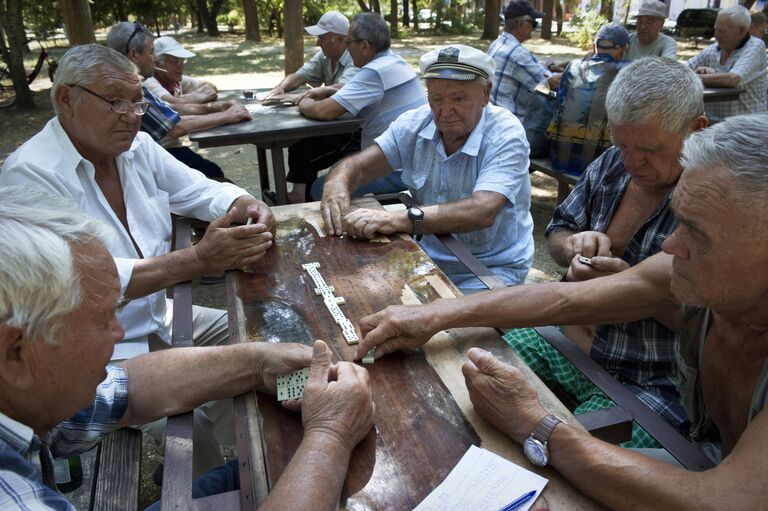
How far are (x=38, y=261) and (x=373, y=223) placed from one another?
163cm

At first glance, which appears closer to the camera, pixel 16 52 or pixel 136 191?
pixel 136 191

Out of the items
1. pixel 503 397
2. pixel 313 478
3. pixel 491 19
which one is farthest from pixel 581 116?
pixel 491 19

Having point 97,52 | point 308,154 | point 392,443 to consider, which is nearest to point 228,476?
point 392,443

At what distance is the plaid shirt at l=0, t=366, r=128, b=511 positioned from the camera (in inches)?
39.1

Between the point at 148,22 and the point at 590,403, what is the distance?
3449cm

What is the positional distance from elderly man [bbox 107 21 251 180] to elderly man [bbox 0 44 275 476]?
66.5 inches

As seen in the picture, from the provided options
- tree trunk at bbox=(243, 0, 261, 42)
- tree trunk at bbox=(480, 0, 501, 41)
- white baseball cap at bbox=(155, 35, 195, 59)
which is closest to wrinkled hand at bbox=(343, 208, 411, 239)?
white baseball cap at bbox=(155, 35, 195, 59)

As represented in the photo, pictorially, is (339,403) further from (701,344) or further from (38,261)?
(701,344)

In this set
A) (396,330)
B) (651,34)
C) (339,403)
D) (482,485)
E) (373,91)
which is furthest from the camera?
(651,34)

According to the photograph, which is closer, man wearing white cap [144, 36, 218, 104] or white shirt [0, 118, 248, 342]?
white shirt [0, 118, 248, 342]

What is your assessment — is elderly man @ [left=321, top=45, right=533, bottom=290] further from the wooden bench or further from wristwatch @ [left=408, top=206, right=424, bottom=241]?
the wooden bench

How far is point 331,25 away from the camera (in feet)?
19.0

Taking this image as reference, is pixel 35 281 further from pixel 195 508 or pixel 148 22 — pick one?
pixel 148 22

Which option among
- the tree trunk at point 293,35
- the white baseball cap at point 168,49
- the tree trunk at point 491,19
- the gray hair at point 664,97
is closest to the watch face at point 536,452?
the gray hair at point 664,97
